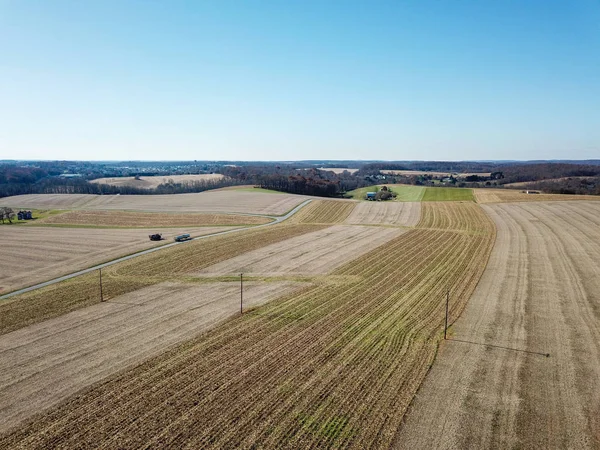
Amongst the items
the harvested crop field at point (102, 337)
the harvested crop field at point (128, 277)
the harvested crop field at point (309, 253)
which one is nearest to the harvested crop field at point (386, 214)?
the harvested crop field at point (309, 253)

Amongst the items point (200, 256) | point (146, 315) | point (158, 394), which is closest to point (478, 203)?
point (200, 256)

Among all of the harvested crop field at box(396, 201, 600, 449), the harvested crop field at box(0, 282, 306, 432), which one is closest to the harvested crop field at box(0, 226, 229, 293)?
the harvested crop field at box(0, 282, 306, 432)

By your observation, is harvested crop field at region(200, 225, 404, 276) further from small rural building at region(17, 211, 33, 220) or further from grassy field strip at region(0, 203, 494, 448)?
small rural building at region(17, 211, 33, 220)

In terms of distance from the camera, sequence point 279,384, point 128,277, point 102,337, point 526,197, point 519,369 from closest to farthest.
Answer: point 279,384, point 519,369, point 102,337, point 128,277, point 526,197

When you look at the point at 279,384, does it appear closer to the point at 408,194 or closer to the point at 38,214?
the point at 38,214

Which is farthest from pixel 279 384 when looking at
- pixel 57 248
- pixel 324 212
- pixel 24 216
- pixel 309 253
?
pixel 24 216

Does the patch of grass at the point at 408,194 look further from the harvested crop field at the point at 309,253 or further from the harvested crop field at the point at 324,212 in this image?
the harvested crop field at the point at 309,253
